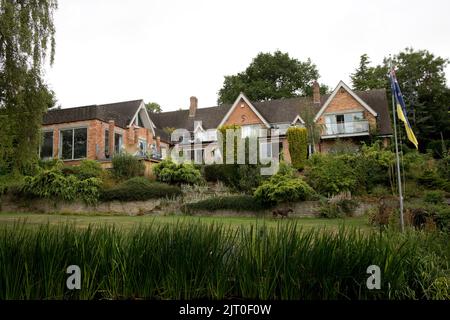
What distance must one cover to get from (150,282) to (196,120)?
37833mm

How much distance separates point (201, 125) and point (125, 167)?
1749 cm

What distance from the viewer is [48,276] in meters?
4.58

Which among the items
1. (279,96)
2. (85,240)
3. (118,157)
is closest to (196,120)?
(279,96)

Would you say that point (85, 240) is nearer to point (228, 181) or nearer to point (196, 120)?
point (228, 181)

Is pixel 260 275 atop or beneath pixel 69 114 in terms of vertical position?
beneath

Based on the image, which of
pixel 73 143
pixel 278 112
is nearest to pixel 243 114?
pixel 278 112

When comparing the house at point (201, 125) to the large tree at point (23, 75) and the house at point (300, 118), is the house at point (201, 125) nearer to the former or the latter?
the house at point (300, 118)

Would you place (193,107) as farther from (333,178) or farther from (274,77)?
(333,178)

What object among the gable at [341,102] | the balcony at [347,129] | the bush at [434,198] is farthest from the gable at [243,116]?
the bush at [434,198]

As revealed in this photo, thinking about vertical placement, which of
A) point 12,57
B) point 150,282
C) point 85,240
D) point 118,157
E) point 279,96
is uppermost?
point 279,96

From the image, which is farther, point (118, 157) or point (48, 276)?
point (118, 157)

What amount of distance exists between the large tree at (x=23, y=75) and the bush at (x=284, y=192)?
9.49 m

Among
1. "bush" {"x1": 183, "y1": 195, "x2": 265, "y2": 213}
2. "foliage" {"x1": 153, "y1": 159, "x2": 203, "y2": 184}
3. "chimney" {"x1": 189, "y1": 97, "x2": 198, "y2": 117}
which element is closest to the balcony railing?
"chimney" {"x1": 189, "y1": 97, "x2": 198, "y2": 117}

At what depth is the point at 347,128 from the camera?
110 feet
